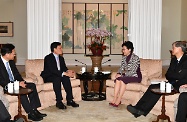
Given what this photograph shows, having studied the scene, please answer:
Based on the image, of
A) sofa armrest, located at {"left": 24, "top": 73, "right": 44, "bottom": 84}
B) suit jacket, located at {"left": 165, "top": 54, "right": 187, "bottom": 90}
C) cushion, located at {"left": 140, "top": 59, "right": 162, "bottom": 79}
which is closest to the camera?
suit jacket, located at {"left": 165, "top": 54, "right": 187, "bottom": 90}

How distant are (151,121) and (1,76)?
9.03 ft

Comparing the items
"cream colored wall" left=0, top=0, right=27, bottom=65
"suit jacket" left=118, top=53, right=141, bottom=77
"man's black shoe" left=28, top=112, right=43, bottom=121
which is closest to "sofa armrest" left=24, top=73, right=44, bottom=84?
"man's black shoe" left=28, top=112, right=43, bottom=121

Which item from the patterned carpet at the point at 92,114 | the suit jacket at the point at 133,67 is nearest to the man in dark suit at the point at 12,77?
the patterned carpet at the point at 92,114

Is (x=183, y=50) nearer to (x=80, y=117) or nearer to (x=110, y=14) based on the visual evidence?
(x=80, y=117)

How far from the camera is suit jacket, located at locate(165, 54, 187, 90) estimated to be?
5695mm

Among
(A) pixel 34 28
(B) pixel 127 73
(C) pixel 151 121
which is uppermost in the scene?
(A) pixel 34 28

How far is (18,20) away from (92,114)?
9.72m

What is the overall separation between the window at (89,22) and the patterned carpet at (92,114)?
8.56m

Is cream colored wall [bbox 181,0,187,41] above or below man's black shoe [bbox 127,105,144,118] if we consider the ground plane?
above

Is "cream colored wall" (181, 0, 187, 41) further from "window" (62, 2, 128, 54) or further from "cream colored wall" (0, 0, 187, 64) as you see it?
"window" (62, 2, 128, 54)

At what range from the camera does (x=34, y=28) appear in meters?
11.5

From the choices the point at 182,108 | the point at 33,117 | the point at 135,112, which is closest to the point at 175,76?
the point at 182,108

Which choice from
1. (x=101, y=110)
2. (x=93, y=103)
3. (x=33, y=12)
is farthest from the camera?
(x=33, y=12)

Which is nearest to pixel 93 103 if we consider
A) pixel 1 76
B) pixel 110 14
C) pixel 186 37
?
pixel 1 76
